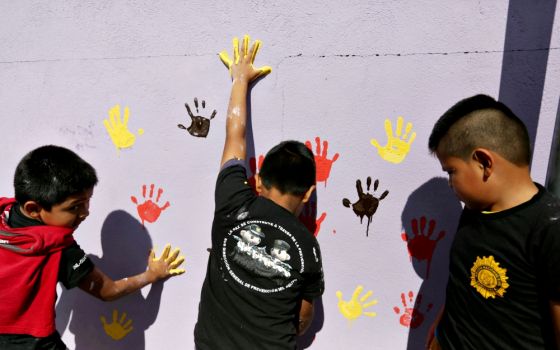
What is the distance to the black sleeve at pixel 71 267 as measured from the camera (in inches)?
54.3

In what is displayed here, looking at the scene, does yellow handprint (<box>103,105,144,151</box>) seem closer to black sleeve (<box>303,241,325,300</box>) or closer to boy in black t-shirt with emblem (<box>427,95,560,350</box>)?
black sleeve (<box>303,241,325,300</box>)

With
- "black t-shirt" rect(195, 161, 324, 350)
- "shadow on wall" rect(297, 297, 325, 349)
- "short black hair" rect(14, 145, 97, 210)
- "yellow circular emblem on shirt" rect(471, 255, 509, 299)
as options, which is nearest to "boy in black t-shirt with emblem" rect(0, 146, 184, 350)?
"short black hair" rect(14, 145, 97, 210)

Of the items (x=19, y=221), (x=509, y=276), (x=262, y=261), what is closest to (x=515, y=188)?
(x=509, y=276)

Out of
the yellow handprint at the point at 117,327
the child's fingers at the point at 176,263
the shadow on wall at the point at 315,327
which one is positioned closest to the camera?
the shadow on wall at the point at 315,327

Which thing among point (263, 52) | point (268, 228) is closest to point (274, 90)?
point (263, 52)

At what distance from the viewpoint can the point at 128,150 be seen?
5.63 ft

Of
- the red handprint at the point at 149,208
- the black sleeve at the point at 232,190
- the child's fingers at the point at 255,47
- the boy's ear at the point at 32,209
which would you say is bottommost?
the red handprint at the point at 149,208

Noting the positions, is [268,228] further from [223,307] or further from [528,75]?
[528,75]

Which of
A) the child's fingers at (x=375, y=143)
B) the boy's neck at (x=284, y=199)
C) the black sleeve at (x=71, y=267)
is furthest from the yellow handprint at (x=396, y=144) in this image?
the black sleeve at (x=71, y=267)

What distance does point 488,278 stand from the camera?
→ 1045 mm

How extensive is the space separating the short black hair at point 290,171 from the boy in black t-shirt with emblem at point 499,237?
0.41 metres

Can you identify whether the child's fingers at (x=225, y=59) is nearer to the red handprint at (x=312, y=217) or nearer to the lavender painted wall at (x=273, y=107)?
the lavender painted wall at (x=273, y=107)

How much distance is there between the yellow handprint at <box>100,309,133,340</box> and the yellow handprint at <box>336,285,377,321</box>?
0.96 meters

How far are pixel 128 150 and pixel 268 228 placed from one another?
0.83m
